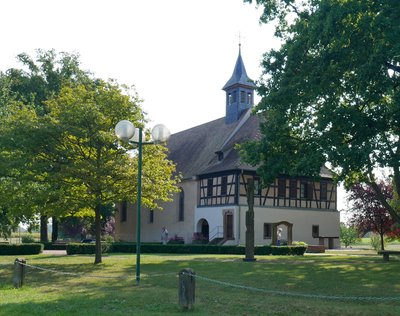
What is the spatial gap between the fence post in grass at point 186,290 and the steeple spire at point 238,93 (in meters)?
37.0

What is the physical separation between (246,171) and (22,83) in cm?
2058

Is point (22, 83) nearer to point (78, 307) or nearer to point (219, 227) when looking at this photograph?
point (219, 227)

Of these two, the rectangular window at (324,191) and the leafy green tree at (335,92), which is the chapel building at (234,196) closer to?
the rectangular window at (324,191)

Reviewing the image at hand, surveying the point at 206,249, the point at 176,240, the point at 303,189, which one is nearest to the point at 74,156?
the point at 206,249

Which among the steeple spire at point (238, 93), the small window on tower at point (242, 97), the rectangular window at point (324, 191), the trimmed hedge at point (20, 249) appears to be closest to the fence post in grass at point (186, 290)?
the trimmed hedge at point (20, 249)

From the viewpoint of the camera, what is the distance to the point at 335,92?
20141 millimetres

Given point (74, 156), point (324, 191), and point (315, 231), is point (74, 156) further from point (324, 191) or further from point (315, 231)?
point (324, 191)

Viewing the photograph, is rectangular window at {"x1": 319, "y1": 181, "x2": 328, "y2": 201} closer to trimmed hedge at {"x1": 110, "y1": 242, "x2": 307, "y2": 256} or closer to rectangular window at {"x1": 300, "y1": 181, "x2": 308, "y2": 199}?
rectangular window at {"x1": 300, "y1": 181, "x2": 308, "y2": 199}

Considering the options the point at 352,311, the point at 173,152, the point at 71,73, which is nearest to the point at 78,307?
the point at 352,311

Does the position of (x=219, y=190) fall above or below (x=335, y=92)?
below

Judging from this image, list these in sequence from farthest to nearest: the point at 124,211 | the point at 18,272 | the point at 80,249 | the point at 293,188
Answer: the point at 124,211 < the point at 293,188 < the point at 80,249 < the point at 18,272

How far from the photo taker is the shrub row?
102 ft

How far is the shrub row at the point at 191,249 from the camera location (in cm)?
3097

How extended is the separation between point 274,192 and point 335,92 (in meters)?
22.5
